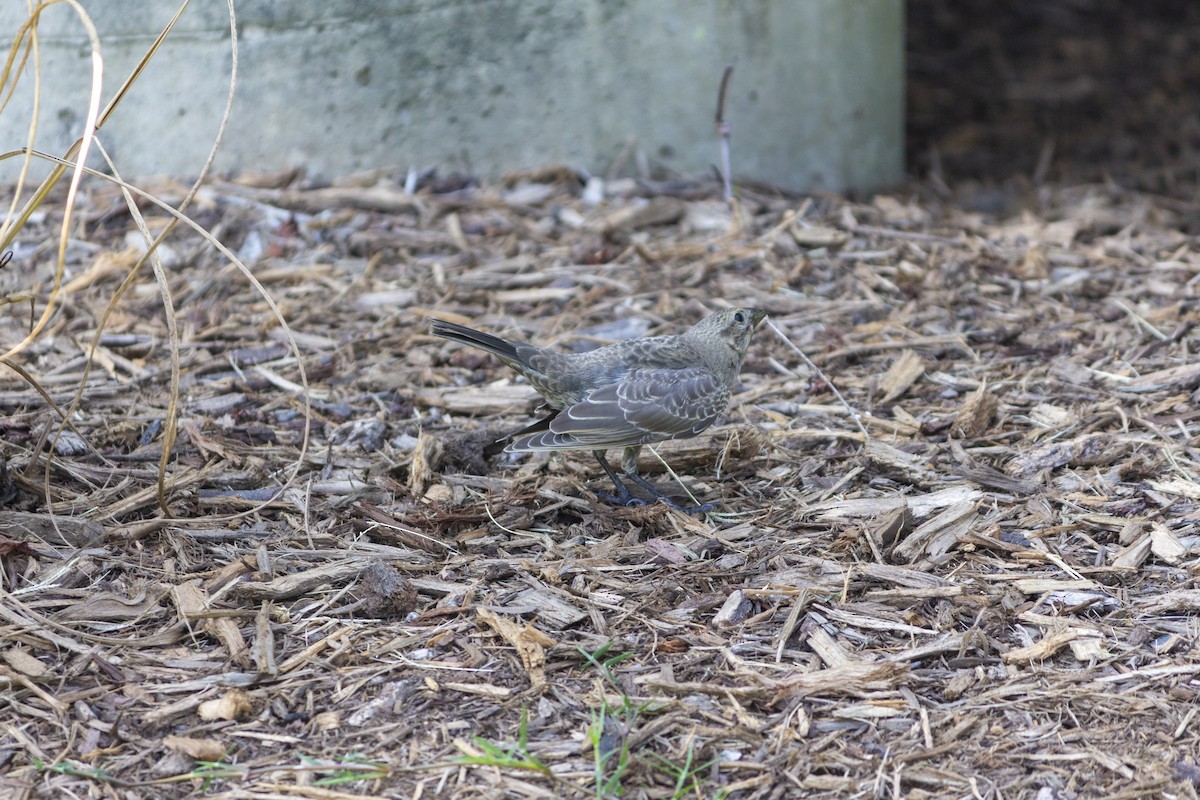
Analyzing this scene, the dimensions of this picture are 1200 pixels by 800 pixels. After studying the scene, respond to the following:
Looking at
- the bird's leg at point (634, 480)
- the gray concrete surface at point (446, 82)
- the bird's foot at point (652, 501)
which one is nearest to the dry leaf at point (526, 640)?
the bird's foot at point (652, 501)

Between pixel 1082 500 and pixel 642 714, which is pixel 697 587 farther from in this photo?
pixel 1082 500

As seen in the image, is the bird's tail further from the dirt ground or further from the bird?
the dirt ground

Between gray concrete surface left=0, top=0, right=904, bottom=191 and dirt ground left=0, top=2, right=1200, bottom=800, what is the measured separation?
0.37 metres

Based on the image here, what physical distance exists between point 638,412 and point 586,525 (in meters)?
0.49

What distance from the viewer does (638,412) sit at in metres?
4.51

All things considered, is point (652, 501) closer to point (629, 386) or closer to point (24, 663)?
point (629, 386)

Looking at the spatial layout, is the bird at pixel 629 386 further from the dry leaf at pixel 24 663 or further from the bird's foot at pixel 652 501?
the dry leaf at pixel 24 663

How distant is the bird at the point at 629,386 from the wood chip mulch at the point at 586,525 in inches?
9.3

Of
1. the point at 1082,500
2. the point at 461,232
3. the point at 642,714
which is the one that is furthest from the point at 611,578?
the point at 461,232

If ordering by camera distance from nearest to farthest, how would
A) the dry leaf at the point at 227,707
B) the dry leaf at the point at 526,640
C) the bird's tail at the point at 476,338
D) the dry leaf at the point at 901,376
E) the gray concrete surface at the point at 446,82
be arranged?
the dry leaf at the point at 227,707 → the dry leaf at the point at 526,640 → the bird's tail at the point at 476,338 → the dry leaf at the point at 901,376 → the gray concrete surface at the point at 446,82

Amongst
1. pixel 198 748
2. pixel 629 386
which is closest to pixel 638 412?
pixel 629 386

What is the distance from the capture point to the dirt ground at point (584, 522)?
3070 mm

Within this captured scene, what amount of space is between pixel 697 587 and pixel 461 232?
3454mm

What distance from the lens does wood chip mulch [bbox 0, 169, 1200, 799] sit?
Result: 3.07 metres
